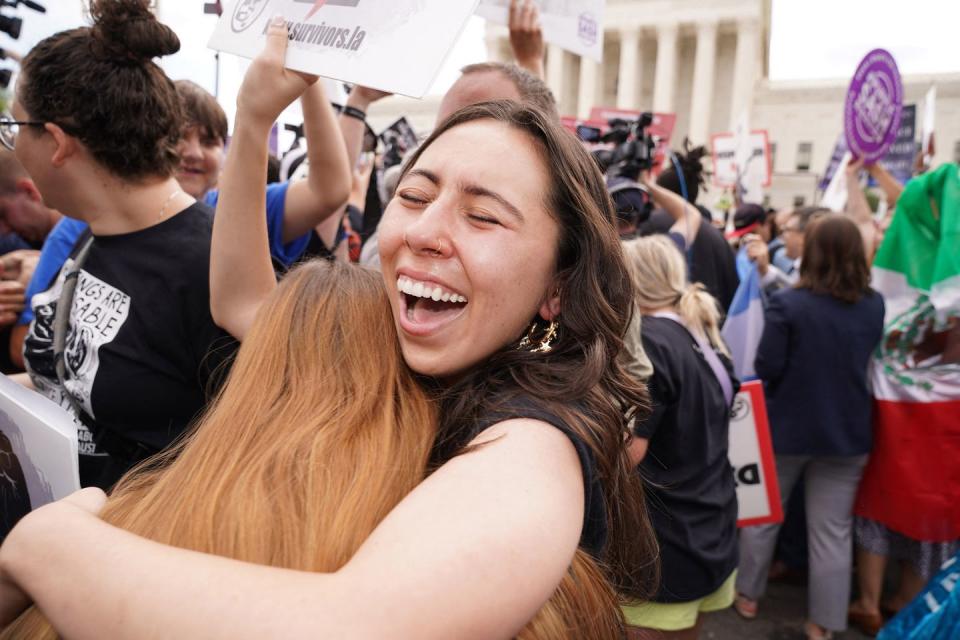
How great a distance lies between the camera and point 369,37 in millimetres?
1337

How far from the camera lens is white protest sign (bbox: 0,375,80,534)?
45.5 inches

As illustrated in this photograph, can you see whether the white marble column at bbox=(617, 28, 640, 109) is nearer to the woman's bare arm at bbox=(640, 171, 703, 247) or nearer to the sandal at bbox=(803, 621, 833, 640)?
the woman's bare arm at bbox=(640, 171, 703, 247)

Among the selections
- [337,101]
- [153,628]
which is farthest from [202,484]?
[337,101]

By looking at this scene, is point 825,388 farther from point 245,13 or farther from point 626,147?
point 245,13

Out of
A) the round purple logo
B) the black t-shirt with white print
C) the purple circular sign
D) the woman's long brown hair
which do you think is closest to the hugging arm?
the woman's long brown hair

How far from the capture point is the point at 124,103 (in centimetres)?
171

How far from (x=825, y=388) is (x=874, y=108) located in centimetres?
285

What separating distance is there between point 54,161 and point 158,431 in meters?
0.76

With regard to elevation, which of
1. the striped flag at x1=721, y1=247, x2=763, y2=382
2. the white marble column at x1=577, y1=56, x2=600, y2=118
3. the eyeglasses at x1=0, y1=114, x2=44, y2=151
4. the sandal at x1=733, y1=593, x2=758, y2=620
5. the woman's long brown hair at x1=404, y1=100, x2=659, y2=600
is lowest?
the sandal at x1=733, y1=593, x2=758, y2=620

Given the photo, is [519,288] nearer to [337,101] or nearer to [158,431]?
[158,431]

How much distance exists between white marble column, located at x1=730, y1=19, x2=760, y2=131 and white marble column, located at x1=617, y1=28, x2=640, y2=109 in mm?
6319

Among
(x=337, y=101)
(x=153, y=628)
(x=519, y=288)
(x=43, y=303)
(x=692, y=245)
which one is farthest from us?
(x=692, y=245)

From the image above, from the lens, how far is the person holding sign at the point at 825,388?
3.59 metres

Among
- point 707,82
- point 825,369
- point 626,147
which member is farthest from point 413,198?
point 707,82
